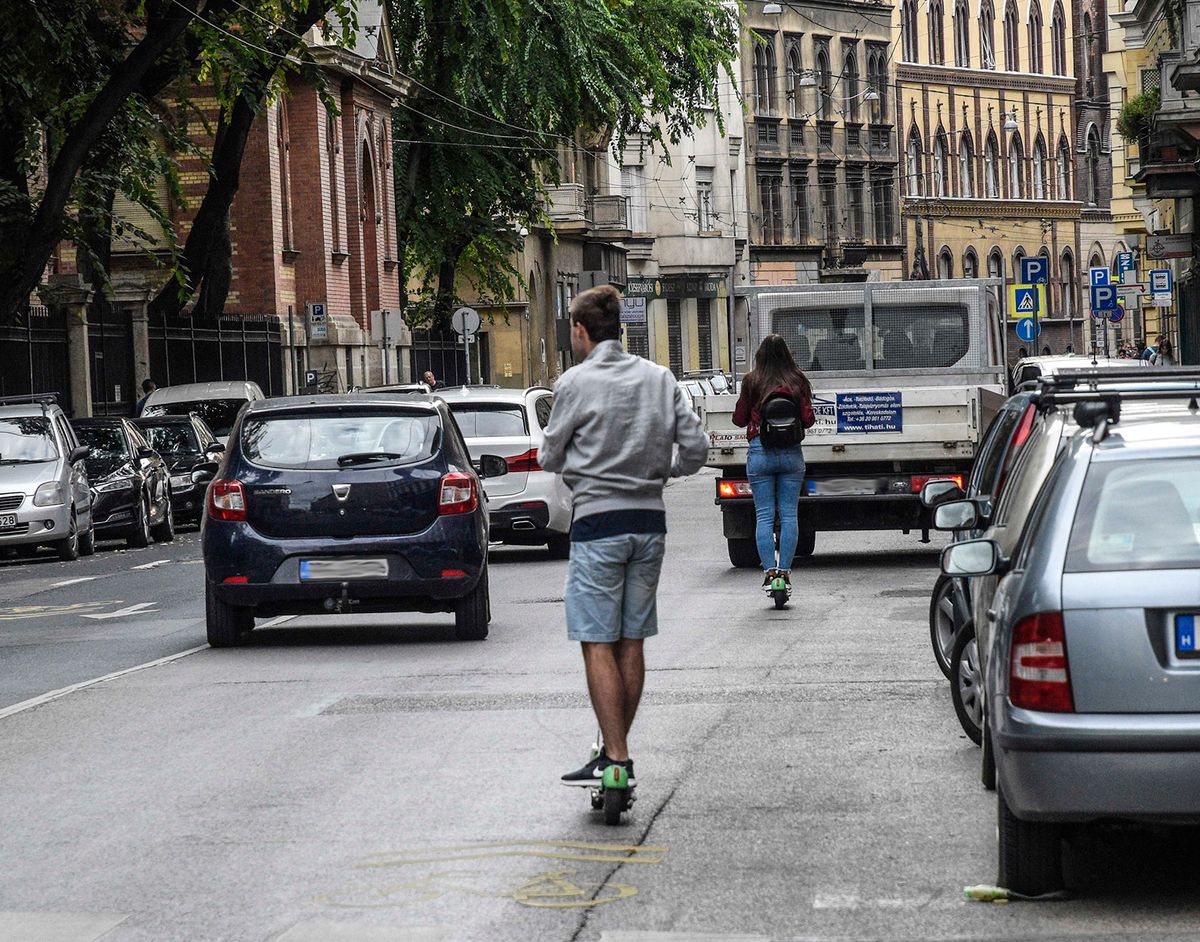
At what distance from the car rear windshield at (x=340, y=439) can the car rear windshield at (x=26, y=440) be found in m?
12.4

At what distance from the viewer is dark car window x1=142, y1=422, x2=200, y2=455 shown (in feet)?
107

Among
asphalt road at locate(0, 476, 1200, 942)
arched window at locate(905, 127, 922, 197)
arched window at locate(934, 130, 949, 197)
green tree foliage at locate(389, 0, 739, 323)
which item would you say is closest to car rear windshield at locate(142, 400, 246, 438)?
green tree foliage at locate(389, 0, 739, 323)

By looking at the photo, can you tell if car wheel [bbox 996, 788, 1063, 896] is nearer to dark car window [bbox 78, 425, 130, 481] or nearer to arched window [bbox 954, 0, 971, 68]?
dark car window [bbox 78, 425, 130, 481]

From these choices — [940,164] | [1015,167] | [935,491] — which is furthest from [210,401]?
[1015,167]

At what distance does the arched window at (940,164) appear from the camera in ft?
330

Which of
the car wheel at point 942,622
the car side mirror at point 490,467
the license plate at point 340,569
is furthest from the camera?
the car side mirror at point 490,467

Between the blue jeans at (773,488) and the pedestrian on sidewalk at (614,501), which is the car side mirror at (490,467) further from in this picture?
the pedestrian on sidewalk at (614,501)

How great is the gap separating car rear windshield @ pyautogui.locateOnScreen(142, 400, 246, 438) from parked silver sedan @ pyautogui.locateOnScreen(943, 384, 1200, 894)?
1138 inches

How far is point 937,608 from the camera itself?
11055mm

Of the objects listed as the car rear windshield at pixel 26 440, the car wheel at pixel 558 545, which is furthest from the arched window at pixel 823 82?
the car wheel at pixel 558 545

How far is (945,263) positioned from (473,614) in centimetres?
8850

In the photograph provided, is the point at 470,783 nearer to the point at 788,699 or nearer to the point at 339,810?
the point at 339,810

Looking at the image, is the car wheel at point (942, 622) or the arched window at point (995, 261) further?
the arched window at point (995, 261)

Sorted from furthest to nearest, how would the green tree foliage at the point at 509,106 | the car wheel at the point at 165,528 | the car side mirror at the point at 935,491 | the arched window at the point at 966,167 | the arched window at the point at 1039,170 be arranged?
the arched window at the point at 1039,170 < the arched window at the point at 966,167 < the green tree foliage at the point at 509,106 < the car wheel at the point at 165,528 < the car side mirror at the point at 935,491
